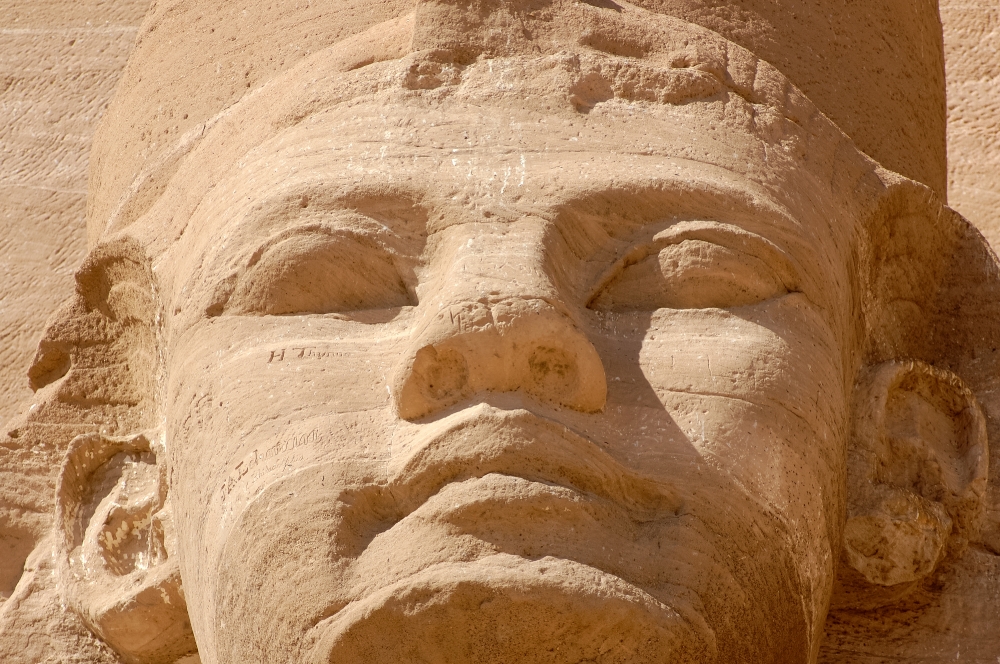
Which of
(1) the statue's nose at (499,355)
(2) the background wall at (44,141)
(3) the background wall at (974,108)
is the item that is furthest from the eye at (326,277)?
(3) the background wall at (974,108)

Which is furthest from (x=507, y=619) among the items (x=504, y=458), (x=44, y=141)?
(x=44, y=141)

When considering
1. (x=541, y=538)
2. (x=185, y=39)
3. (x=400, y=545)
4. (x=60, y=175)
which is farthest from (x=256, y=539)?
(x=60, y=175)

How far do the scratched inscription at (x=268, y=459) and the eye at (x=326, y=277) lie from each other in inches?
12.0

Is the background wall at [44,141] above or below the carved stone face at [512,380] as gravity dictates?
above

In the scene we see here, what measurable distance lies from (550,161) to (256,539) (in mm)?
918

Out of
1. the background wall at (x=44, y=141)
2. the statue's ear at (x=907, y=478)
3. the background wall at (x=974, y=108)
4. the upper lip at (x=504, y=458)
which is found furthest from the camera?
the background wall at (x=974, y=108)

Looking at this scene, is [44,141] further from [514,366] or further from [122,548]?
[514,366]

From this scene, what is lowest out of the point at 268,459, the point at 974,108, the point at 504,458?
the point at 504,458

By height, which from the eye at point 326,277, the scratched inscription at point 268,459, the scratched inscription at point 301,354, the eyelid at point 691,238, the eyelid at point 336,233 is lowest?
the scratched inscription at point 268,459

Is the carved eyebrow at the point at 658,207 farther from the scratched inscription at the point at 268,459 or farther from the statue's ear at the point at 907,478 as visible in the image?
the scratched inscription at the point at 268,459

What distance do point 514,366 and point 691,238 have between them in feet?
1.61

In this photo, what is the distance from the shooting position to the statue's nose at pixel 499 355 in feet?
8.96

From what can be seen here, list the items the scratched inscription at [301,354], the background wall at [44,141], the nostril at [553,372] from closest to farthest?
1. the nostril at [553,372]
2. the scratched inscription at [301,354]
3. the background wall at [44,141]

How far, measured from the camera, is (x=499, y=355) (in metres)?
2.72
